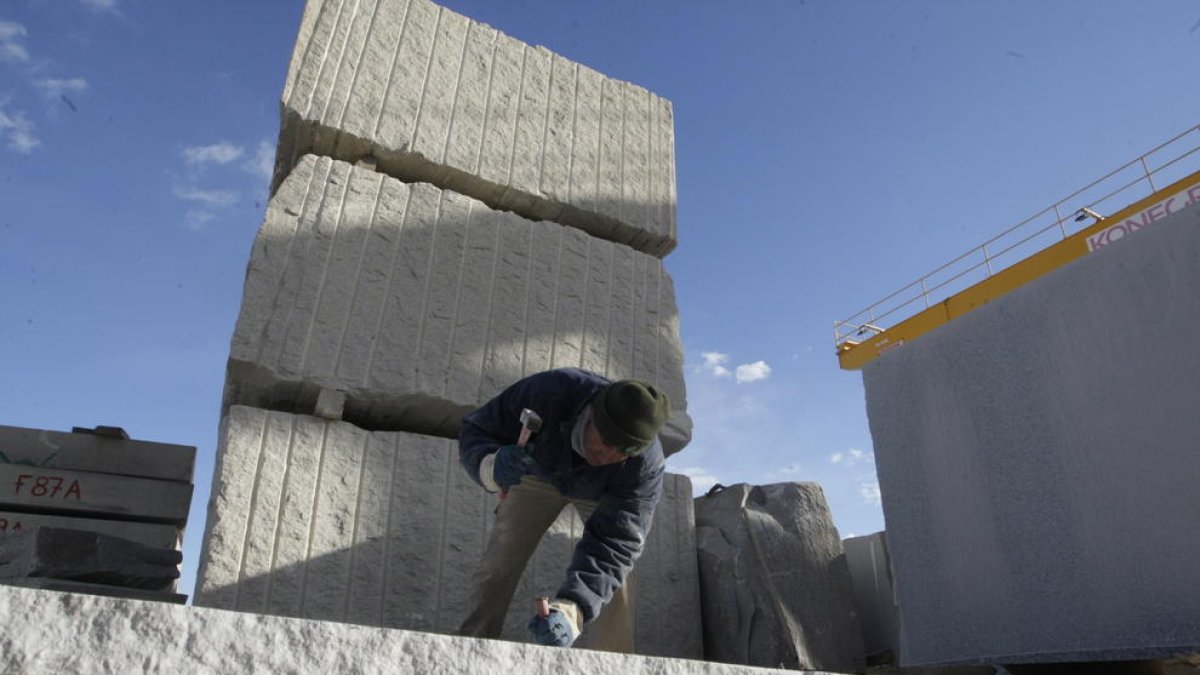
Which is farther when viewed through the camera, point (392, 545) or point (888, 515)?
point (888, 515)

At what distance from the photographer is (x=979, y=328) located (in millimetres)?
3637

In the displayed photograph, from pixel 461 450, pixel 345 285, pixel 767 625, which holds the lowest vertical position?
pixel 767 625

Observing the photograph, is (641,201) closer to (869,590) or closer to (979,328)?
(979,328)

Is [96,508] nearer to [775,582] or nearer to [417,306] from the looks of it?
[417,306]

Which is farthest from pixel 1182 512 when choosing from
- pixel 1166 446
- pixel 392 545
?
pixel 392 545

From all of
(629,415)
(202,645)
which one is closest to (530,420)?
(629,415)

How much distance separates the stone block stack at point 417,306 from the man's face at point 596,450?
0.57 metres

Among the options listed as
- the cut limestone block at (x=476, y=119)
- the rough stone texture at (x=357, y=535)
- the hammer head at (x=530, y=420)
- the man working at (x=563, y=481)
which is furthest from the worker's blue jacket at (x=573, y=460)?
the cut limestone block at (x=476, y=119)

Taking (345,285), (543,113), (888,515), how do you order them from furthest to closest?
(888,515) < (543,113) < (345,285)

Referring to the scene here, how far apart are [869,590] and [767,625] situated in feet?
4.32

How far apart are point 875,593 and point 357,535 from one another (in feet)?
8.21

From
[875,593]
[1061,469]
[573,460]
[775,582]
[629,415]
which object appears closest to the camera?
[629,415]

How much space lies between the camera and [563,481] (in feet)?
8.30

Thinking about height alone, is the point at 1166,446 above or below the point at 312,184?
below
